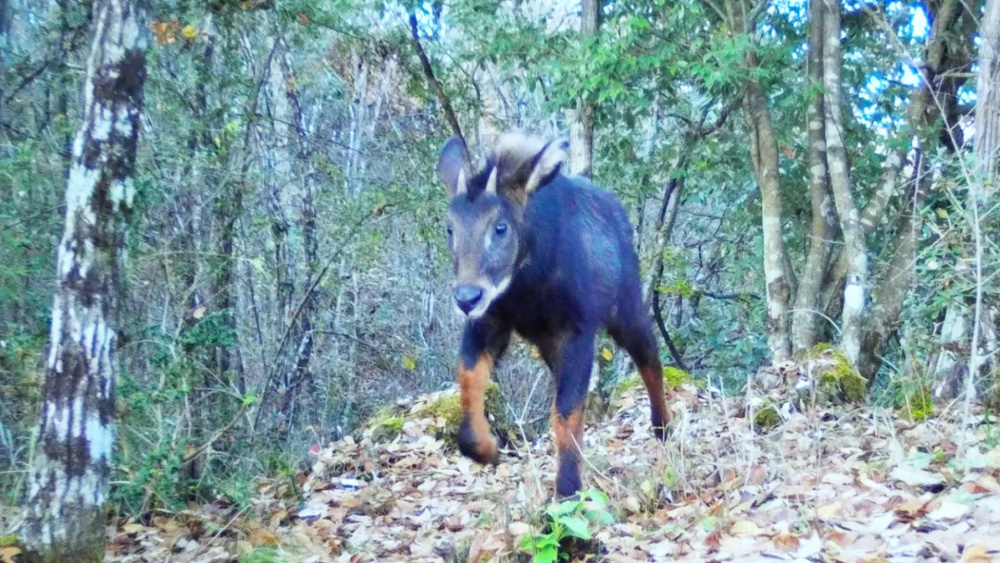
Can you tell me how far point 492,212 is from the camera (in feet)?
19.1

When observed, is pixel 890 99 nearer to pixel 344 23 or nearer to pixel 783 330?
pixel 783 330

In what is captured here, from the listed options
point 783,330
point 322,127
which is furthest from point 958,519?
point 322,127

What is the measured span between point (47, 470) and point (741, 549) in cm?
362

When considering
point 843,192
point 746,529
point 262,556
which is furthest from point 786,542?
point 843,192

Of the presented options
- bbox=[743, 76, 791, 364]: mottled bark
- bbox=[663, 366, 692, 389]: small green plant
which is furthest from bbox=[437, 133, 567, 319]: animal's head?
bbox=[743, 76, 791, 364]: mottled bark

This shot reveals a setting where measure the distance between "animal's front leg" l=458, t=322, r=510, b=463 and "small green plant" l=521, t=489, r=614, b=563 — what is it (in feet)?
4.31

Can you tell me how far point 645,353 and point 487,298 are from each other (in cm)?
250

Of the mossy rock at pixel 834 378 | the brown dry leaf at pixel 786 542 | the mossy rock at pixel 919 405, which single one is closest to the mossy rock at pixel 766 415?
the mossy rock at pixel 834 378

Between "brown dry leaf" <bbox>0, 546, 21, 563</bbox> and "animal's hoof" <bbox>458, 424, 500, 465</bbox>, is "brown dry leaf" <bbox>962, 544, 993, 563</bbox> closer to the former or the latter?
"animal's hoof" <bbox>458, 424, 500, 465</bbox>

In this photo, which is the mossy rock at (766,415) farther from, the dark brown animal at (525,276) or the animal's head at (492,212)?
the animal's head at (492,212)

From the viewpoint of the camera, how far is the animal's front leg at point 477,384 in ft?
20.2

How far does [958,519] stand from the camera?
4.31 meters

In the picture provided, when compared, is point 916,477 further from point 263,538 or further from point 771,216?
point 771,216

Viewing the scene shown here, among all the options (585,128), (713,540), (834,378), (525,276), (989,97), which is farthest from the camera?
(585,128)
